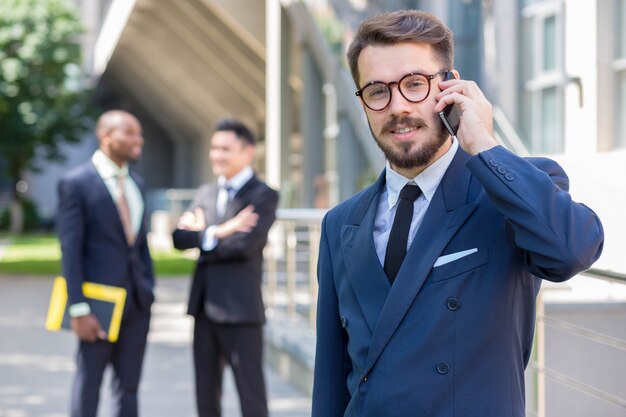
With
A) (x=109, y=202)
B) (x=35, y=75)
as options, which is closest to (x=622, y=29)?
(x=109, y=202)

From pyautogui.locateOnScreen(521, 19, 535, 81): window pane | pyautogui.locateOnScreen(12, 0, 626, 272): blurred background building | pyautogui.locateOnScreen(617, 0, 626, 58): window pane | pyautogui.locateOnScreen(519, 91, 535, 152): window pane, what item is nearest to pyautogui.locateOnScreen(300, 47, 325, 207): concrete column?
pyautogui.locateOnScreen(12, 0, 626, 272): blurred background building

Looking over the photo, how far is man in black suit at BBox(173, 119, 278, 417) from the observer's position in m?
5.70

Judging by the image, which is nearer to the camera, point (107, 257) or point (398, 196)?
point (398, 196)

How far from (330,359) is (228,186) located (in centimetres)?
347

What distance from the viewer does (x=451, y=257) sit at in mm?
2279

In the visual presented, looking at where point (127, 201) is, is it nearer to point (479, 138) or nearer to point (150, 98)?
point (479, 138)

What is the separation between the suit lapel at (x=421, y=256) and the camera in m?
2.28

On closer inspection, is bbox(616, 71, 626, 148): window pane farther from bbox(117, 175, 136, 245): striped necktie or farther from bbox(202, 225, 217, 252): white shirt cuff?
bbox(117, 175, 136, 245): striped necktie

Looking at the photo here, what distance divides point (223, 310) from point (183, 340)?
19.6 feet

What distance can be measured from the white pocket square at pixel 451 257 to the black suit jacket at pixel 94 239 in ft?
11.3

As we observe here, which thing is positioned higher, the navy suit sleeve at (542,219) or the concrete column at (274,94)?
the concrete column at (274,94)

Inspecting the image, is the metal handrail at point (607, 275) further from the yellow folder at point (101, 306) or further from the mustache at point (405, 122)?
the yellow folder at point (101, 306)

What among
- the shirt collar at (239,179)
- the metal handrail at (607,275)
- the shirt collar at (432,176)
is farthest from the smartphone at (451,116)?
the shirt collar at (239,179)

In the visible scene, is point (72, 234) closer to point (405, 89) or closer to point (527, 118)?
point (405, 89)
